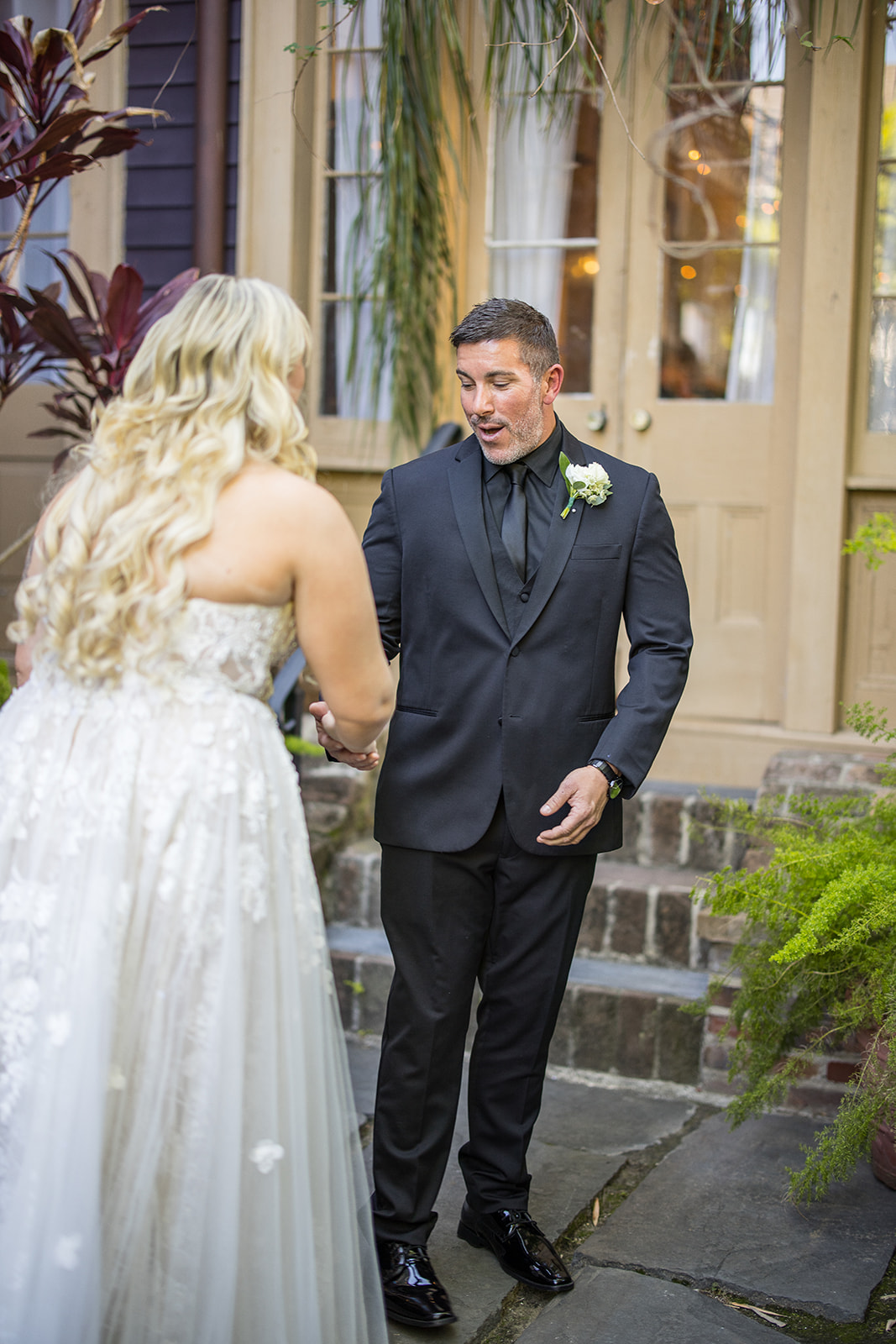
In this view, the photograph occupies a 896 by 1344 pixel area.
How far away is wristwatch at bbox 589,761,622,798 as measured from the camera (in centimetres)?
243

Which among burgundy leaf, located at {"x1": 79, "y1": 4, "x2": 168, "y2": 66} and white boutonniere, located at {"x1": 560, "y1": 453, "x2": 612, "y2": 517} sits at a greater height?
burgundy leaf, located at {"x1": 79, "y1": 4, "x2": 168, "y2": 66}

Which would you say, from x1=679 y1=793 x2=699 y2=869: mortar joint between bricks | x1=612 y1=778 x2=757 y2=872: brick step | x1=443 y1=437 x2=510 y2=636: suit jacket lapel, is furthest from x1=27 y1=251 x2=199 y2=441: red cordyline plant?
x1=679 y1=793 x2=699 y2=869: mortar joint between bricks

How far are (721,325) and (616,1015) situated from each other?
8.31ft

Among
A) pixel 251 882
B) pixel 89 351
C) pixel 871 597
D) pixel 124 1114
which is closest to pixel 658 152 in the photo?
pixel 871 597

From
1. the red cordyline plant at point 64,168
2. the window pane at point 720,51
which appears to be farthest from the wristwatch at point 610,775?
the window pane at point 720,51

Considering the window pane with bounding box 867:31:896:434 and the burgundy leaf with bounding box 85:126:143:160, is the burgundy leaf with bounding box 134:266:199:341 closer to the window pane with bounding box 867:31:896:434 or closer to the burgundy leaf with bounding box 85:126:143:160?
the burgundy leaf with bounding box 85:126:143:160

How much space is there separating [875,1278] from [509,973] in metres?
0.99

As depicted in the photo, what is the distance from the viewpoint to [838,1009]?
109 inches

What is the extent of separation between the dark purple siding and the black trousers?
315 cm

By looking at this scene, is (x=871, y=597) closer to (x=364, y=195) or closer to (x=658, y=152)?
(x=658, y=152)

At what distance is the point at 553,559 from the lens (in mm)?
2520

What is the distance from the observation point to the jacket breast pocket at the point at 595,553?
253cm

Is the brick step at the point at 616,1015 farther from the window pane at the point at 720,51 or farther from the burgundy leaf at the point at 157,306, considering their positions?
the window pane at the point at 720,51

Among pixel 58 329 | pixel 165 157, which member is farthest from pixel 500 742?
pixel 165 157
